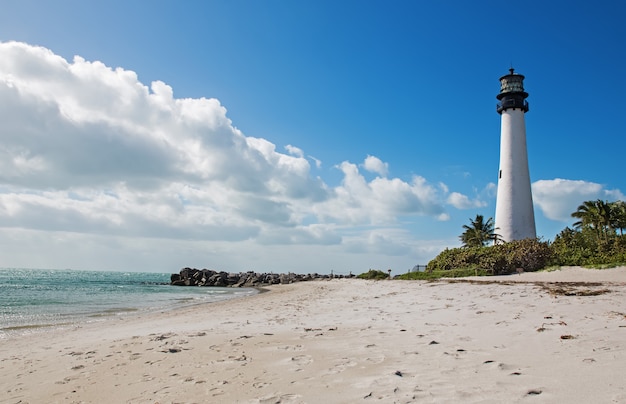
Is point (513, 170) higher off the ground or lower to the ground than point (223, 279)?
higher

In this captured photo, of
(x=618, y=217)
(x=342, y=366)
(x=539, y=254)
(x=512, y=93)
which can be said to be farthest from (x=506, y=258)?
(x=342, y=366)

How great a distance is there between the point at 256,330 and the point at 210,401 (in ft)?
15.1

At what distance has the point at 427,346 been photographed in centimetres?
620

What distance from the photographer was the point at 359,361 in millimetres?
5586

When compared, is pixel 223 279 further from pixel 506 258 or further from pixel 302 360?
pixel 302 360

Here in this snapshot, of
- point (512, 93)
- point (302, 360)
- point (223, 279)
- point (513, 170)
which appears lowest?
point (223, 279)

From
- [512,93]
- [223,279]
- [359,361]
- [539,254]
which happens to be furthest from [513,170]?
[223,279]

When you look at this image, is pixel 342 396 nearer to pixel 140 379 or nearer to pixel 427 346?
pixel 427 346

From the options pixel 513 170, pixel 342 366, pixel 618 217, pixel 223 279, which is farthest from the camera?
pixel 223 279

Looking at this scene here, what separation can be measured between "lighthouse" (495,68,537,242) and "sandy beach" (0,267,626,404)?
28.3 metres

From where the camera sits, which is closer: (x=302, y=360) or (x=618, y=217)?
(x=302, y=360)

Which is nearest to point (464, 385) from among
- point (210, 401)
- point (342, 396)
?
point (342, 396)

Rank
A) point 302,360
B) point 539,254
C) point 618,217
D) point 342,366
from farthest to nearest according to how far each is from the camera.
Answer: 1. point 618,217
2. point 539,254
3. point 302,360
4. point 342,366

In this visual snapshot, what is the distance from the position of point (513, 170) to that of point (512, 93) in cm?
765
